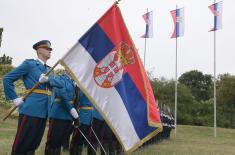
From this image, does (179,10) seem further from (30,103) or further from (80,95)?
(30,103)

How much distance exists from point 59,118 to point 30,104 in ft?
3.94

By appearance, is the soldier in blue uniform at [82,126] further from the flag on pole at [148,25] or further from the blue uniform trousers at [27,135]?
the flag on pole at [148,25]

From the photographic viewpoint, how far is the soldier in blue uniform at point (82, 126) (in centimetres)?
648

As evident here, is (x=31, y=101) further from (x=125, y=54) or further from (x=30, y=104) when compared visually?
(x=125, y=54)

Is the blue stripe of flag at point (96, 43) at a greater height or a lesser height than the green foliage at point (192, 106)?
greater

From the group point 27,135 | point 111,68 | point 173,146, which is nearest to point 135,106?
point 111,68

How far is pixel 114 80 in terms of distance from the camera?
4672 mm

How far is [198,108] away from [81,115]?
35680 millimetres

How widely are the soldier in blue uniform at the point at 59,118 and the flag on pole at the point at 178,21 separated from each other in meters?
18.1

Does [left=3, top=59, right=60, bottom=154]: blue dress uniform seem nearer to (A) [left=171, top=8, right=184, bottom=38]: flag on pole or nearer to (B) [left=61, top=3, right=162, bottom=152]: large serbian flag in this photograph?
(B) [left=61, top=3, right=162, bottom=152]: large serbian flag

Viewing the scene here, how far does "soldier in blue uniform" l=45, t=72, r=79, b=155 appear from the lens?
5.73 meters

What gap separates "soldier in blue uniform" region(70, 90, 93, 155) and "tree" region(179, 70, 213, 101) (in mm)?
47761

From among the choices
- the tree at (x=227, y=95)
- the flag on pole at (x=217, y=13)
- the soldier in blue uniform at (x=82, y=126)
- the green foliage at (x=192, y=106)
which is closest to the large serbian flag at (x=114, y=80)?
the soldier in blue uniform at (x=82, y=126)

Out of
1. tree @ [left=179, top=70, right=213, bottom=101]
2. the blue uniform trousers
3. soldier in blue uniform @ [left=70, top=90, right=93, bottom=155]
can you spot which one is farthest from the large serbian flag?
tree @ [left=179, top=70, right=213, bottom=101]
